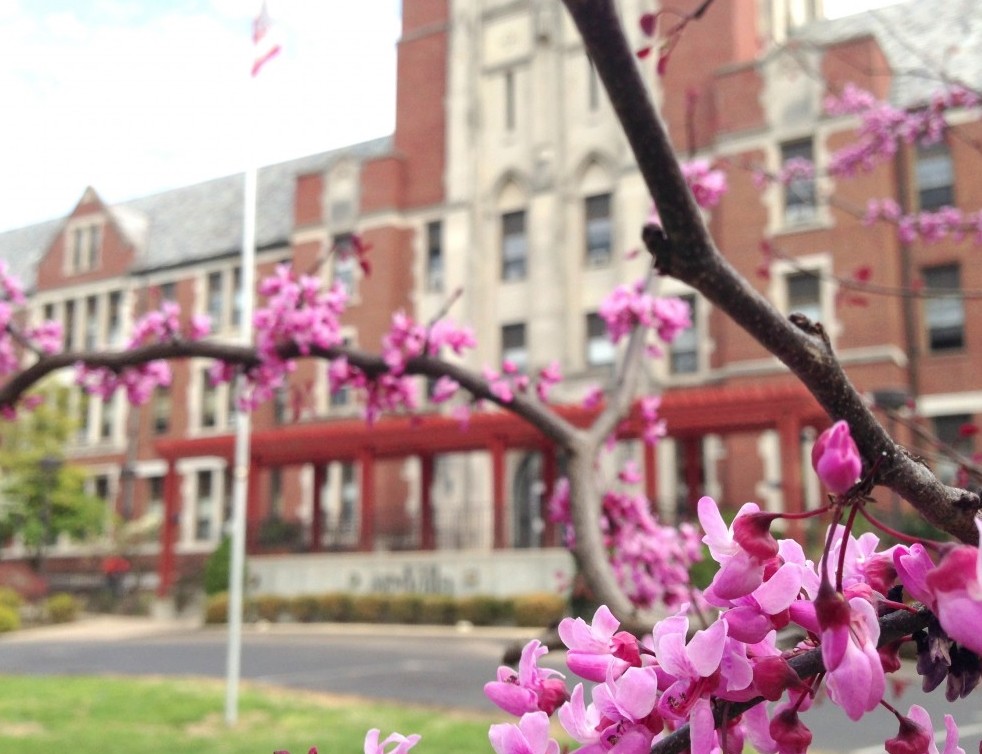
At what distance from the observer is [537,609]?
21781 millimetres

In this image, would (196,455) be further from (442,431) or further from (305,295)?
(305,295)

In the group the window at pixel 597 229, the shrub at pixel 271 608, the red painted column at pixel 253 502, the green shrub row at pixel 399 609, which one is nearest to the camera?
the green shrub row at pixel 399 609

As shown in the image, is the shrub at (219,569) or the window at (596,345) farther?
the window at (596,345)

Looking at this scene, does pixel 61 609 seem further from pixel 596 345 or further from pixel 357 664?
pixel 596 345

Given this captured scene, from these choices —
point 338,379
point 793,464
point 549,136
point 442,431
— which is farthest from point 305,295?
point 549,136

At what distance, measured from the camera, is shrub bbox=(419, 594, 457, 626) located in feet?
76.0

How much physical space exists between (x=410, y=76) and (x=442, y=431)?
1302cm

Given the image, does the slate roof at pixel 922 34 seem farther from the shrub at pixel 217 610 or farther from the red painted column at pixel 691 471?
the shrub at pixel 217 610

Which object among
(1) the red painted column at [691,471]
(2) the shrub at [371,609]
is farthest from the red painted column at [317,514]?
(1) the red painted column at [691,471]

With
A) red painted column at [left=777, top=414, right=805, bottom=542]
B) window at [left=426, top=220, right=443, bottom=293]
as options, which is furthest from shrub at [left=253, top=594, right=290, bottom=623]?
red painted column at [left=777, top=414, right=805, bottom=542]

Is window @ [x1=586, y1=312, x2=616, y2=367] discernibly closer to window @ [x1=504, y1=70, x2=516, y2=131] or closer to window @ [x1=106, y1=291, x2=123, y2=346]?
window @ [x1=504, y1=70, x2=516, y2=131]

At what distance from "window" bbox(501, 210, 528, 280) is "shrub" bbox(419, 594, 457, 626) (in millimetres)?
10287

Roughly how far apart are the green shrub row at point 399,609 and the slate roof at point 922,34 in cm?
1510

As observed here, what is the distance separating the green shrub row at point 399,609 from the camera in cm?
2199
